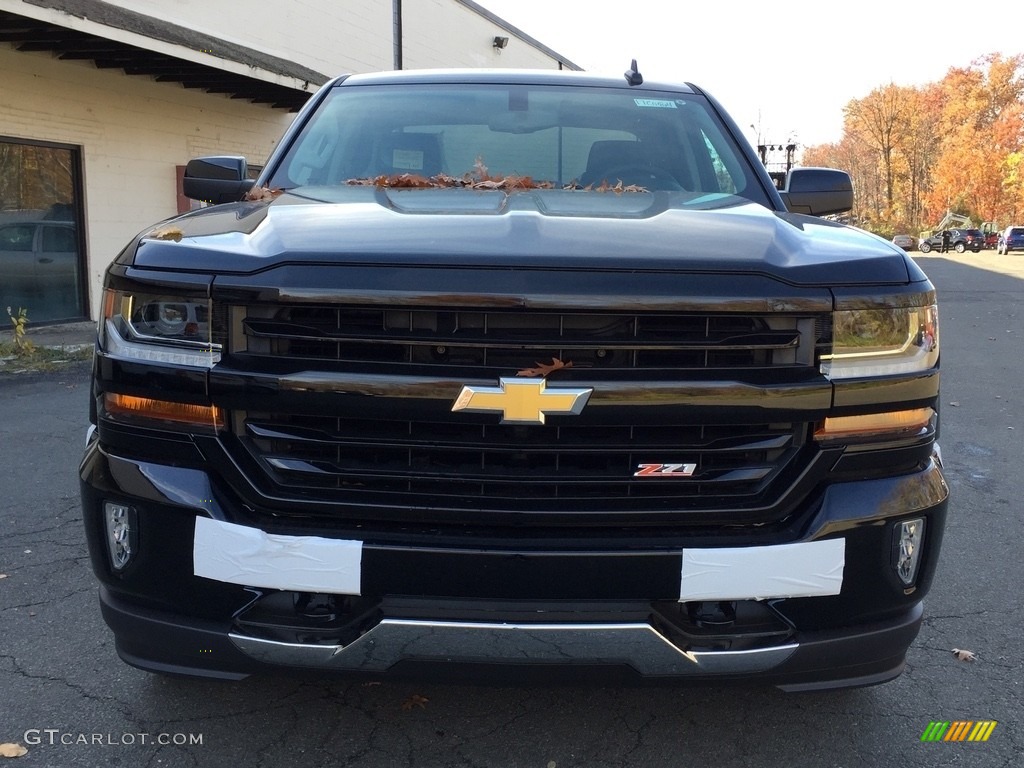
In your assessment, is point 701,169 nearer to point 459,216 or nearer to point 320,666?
point 459,216

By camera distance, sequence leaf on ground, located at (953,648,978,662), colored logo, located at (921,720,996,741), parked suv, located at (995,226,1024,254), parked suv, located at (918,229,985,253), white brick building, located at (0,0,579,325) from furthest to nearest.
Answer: parked suv, located at (918,229,985,253) < parked suv, located at (995,226,1024,254) < white brick building, located at (0,0,579,325) < leaf on ground, located at (953,648,978,662) < colored logo, located at (921,720,996,741)

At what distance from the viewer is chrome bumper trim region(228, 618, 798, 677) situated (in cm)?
195

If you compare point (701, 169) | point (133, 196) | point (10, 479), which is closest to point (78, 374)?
point (10, 479)

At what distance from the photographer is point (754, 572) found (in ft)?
6.46

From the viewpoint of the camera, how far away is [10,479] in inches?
191

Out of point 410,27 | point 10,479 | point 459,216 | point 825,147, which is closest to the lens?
point 459,216

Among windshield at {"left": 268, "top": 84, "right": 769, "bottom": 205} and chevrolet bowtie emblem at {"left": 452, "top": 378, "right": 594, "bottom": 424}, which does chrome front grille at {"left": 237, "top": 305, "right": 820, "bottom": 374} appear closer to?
chevrolet bowtie emblem at {"left": 452, "top": 378, "right": 594, "bottom": 424}

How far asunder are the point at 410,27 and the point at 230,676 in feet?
64.9

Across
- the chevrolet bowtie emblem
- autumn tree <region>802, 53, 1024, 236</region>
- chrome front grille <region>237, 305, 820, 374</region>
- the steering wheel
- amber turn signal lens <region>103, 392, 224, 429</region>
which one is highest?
autumn tree <region>802, 53, 1024, 236</region>

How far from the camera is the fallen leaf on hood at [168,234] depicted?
2179 mm

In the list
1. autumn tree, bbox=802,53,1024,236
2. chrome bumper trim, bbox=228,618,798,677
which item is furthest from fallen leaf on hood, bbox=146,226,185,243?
autumn tree, bbox=802,53,1024,236

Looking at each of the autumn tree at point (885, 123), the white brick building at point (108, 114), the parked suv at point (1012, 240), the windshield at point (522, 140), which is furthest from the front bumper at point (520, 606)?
the autumn tree at point (885, 123)

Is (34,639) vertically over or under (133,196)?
under

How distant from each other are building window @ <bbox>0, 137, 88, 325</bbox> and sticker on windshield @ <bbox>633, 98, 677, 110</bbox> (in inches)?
362
